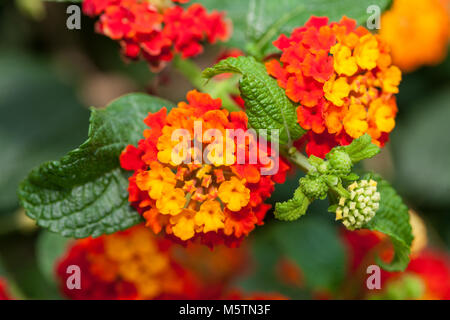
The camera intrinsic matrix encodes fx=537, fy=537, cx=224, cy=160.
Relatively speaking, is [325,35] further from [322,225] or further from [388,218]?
[322,225]

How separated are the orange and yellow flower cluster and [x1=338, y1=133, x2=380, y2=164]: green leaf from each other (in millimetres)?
1520

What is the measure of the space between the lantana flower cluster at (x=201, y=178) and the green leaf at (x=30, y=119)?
1.35m

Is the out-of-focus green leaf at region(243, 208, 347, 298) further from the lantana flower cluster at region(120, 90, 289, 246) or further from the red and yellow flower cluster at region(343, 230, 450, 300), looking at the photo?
the lantana flower cluster at region(120, 90, 289, 246)

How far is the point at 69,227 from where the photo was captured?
1.27 m

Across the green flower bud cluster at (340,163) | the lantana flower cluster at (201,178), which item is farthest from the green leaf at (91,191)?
the green flower bud cluster at (340,163)

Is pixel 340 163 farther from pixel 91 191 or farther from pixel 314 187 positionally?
pixel 91 191

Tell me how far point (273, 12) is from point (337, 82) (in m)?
0.50

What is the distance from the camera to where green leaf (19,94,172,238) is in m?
1.26

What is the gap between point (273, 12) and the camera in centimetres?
159

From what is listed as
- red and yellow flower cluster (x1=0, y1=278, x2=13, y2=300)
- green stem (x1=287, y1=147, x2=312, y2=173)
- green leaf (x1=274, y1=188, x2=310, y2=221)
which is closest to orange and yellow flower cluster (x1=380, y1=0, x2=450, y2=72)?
green stem (x1=287, y1=147, x2=312, y2=173)

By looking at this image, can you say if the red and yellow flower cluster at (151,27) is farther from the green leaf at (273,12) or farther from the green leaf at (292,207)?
the green leaf at (292,207)

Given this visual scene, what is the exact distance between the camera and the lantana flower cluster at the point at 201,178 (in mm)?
1115

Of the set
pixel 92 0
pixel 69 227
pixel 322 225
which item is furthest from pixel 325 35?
pixel 322 225

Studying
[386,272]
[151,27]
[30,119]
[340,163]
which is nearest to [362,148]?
[340,163]
